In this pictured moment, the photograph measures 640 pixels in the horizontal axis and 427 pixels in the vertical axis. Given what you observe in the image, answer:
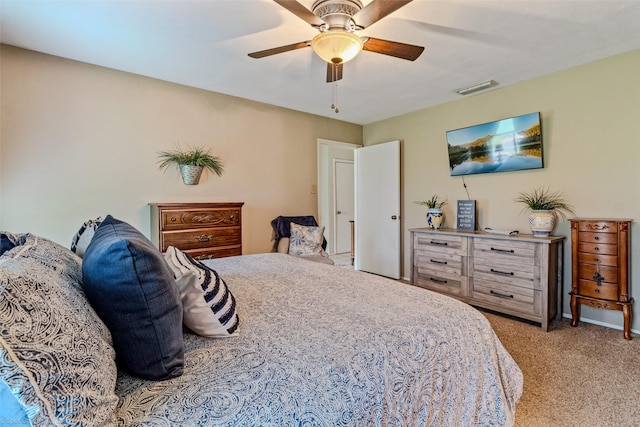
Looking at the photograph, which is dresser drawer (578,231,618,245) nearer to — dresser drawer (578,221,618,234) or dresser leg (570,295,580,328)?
dresser drawer (578,221,618,234)

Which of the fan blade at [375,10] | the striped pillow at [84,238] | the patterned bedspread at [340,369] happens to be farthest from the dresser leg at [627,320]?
the striped pillow at [84,238]

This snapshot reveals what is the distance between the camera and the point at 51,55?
2.65m

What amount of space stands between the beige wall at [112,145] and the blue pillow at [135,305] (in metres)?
2.49

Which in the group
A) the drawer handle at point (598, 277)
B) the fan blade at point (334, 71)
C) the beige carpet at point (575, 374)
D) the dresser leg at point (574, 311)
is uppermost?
the fan blade at point (334, 71)

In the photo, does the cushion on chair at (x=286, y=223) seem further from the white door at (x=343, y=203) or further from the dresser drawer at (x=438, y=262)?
the white door at (x=343, y=203)

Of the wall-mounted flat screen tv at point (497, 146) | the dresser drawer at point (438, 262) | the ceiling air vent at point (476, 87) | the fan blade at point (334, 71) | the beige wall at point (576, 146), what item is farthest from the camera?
the dresser drawer at point (438, 262)

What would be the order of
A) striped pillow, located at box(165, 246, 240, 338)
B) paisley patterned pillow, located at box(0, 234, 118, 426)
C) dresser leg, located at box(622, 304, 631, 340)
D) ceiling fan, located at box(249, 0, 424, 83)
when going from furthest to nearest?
dresser leg, located at box(622, 304, 631, 340) → ceiling fan, located at box(249, 0, 424, 83) → striped pillow, located at box(165, 246, 240, 338) → paisley patterned pillow, located at box(0, 234, 118, 426)

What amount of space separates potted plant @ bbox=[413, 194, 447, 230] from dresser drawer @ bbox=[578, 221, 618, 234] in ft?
4.59

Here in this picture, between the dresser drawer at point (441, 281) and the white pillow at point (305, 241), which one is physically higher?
the white pillow at point (305, 241)

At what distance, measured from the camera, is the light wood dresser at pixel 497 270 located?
9.02ft

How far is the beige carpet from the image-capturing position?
1.63m

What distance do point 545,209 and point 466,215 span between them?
2.71 ft

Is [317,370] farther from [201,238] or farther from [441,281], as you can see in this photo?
[441,281]

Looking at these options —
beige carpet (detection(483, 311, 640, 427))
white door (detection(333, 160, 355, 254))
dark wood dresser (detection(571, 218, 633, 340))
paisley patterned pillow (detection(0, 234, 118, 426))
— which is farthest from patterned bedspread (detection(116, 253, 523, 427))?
white door (detection(333, 160, 355, 254))
